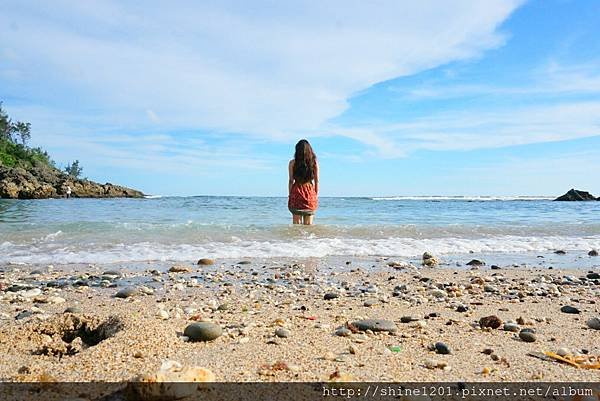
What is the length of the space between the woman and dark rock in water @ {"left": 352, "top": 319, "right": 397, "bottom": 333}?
7244 mm

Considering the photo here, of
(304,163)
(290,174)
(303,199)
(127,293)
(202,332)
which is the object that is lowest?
(127,293)

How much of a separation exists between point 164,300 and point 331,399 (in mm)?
2627

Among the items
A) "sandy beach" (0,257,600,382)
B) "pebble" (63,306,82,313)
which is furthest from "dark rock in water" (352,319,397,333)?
"pebble" (63,306,82,313)

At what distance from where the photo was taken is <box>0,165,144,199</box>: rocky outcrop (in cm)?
4466

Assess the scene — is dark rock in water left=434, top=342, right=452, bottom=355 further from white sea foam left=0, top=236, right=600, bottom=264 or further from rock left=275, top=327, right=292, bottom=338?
white sea foam left=0, top=236, right=600, bottom=264

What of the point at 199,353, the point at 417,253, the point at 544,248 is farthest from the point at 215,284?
the point at 544,248

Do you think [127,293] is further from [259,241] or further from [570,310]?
[259,241]

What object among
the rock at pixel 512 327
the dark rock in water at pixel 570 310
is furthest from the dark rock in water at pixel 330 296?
the dark rock in water at pixel 570 310

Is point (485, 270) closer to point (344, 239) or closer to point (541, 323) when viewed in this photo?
point (541, 323)

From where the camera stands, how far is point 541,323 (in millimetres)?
3512

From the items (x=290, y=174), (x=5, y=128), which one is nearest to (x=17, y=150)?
(x=5, y=128)

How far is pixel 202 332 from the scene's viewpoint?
9.25 ft

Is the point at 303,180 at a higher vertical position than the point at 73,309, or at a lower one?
higher

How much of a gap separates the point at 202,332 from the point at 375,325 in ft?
3.94
